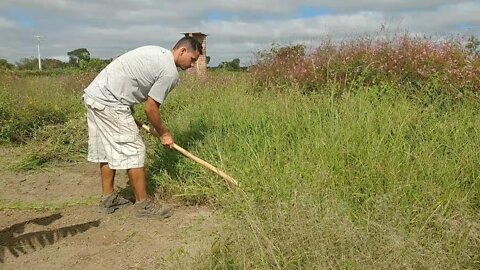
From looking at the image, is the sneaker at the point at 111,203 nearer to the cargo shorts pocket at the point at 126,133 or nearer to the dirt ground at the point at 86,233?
the dirt ground at the point at 86,233

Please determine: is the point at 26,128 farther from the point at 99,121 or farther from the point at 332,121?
the point at 332,121

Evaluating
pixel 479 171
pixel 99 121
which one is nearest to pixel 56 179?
pixel 99 121

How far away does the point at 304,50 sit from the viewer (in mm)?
7996

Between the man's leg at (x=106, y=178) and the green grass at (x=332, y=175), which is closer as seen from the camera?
the green grass at (x=332, y=175)

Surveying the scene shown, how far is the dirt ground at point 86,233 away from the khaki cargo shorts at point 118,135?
0.56 m

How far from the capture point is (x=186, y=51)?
3.79 m

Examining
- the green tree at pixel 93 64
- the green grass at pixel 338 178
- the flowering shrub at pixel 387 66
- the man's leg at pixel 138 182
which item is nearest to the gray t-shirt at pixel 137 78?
the man's leg at pixel 138 182

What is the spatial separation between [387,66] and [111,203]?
4432 millimetres

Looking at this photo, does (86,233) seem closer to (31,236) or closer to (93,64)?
(31,236)

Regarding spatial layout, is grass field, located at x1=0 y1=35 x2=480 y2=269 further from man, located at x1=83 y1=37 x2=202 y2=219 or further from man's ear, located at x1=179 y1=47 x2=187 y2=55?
man's ear, located at x1=179 y1=47 x2=187 y2=55

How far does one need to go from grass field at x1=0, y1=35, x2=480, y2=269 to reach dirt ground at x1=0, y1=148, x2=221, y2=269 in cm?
34

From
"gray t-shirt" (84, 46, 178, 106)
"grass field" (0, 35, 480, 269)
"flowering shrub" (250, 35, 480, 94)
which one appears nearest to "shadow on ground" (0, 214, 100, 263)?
"grass field" (0, 35, 480, 269)

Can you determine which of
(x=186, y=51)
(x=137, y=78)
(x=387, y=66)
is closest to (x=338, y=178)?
(x=186, y=51)

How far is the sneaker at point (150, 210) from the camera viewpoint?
3.92 m
